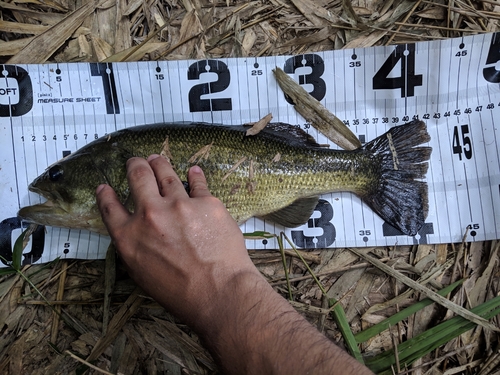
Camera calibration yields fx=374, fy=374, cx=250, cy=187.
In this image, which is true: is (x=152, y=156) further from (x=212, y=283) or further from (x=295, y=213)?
(x=295, y=213)

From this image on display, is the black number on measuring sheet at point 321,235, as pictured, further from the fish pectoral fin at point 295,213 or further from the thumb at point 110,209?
the thumb at point 110,209

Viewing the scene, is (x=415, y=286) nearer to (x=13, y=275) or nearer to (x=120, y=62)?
(x=120, y=62)

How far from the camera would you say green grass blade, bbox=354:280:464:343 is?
98.7 inches

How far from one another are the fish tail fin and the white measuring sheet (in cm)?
10

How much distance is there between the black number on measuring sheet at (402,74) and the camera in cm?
265

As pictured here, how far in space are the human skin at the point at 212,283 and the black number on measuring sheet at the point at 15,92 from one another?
1242mm

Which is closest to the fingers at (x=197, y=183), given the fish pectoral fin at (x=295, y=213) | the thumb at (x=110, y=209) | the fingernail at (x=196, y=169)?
the fingernail at (x=196, y=169)

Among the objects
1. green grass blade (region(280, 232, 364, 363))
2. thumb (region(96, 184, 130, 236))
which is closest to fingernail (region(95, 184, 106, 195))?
thumb (region(96, 184, 130, 236))

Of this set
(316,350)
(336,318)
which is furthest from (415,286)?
(316,350)

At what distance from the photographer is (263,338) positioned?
5.45 feet

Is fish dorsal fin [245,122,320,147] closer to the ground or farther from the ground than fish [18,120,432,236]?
farther from the ground

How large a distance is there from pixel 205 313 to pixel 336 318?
1.07 m

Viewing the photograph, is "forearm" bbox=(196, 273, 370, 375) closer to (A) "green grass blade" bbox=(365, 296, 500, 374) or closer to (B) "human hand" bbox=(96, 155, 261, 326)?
(B) "human hand" bbox=(96, 155, 261, 326)

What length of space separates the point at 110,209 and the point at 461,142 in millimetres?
2367
